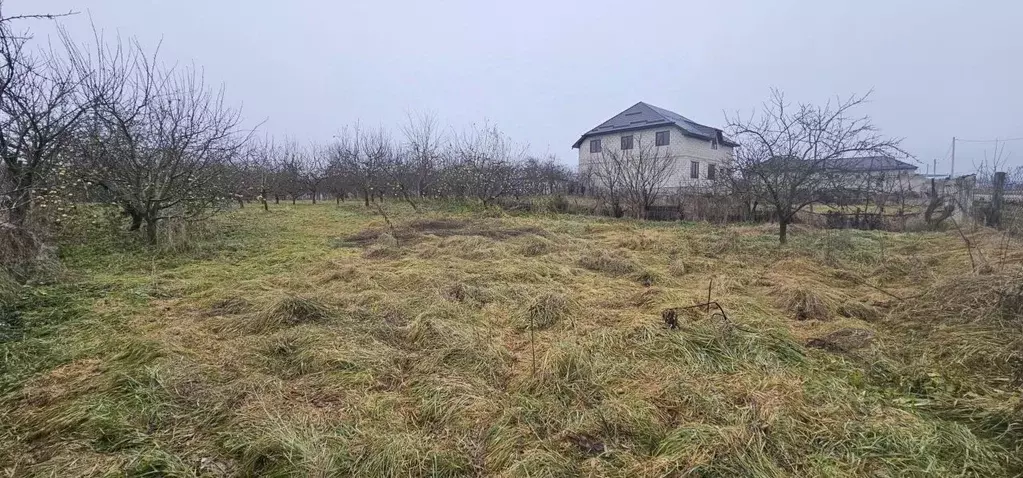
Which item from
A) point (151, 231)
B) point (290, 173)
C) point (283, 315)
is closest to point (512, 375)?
point (283, 315)

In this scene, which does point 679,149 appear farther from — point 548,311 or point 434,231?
point 548,311

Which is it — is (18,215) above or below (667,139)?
below

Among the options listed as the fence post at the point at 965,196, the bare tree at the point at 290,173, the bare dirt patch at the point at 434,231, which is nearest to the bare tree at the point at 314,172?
the bare tree at the point at 290,173

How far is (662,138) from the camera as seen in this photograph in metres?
24.8

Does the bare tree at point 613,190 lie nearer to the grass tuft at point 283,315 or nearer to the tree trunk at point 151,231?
the tree trunk at point 151,231

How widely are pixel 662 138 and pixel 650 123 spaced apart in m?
1.12

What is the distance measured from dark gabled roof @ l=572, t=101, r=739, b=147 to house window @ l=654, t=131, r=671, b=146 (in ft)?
1.63

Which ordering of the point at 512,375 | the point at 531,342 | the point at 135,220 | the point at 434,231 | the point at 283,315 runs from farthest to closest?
the point at 434,231, the point at 135,220, the point at 283,315, the point at 531,342, the point at 512,375

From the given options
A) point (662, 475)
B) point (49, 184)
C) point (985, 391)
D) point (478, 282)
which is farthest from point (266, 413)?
point (49, 184)

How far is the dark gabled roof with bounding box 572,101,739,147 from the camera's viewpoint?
24.9 metres

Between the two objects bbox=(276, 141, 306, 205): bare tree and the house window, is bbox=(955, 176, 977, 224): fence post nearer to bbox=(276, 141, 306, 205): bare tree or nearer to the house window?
the house window

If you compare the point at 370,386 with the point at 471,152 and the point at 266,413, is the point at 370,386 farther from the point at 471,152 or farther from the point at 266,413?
the point at 471,152

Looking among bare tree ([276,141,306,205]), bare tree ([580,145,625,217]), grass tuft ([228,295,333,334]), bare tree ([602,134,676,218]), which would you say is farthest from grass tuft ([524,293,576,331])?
bare tree ([276,141,306,205])

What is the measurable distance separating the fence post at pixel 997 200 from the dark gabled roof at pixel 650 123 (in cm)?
1620
